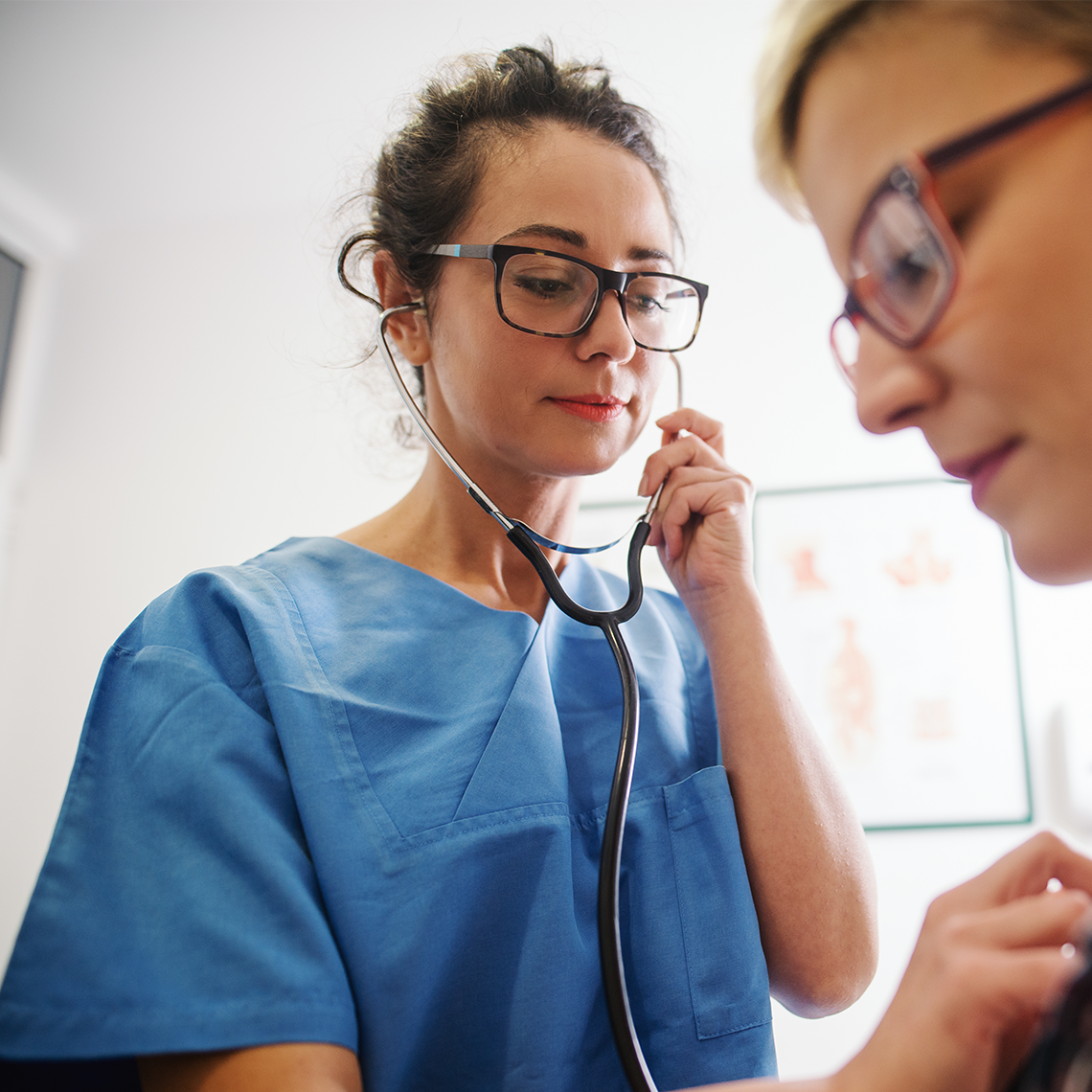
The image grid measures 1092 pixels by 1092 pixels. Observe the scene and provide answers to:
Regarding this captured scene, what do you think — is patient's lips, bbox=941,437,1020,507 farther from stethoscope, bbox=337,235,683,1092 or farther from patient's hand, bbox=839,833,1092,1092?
stethoscope, bbox=337,235,683,1092

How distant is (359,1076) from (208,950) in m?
0.15

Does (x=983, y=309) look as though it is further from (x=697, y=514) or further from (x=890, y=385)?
(x=697, y=514)

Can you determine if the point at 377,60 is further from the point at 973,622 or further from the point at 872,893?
the point at 872,893

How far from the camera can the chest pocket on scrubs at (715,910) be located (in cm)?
74

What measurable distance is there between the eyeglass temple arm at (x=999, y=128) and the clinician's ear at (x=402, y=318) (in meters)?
0.68

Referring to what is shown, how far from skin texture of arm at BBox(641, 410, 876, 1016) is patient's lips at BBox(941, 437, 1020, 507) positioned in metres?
0.44

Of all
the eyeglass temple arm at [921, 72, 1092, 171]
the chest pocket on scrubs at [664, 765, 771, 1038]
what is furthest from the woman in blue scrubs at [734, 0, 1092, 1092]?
the chest pocket on scrubs at [664, 765, 771, 1038]

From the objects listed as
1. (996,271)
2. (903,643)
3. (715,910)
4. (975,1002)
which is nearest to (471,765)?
(715,910)

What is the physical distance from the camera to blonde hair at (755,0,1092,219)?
0.39 m

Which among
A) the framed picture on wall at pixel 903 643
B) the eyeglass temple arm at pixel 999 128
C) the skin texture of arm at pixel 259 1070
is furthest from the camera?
the framed picture on wall at pixel 903 643

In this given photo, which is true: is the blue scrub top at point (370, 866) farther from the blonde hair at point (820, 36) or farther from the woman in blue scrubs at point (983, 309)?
the blonde hair at point (820, 36)

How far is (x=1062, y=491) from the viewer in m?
0.41

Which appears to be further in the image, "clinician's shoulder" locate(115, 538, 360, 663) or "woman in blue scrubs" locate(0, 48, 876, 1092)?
"clinician's shoulder" locate(115, 538, 360, 663)

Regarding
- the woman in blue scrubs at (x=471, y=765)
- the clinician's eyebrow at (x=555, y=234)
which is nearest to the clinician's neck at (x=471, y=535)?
the woman in blue scrubs at (x=471, y=765)
